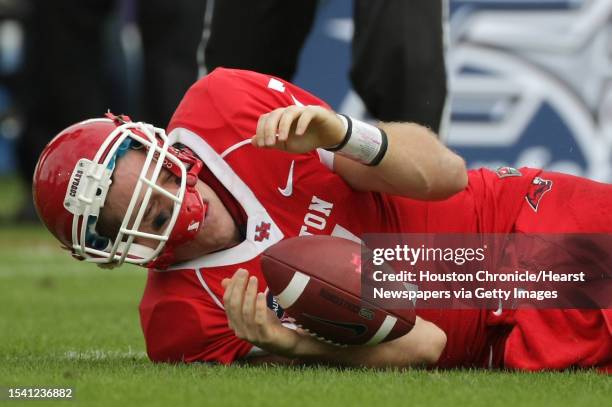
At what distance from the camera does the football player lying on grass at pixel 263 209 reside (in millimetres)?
3012

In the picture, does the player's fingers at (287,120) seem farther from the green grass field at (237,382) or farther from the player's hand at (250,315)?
the green grass field at (237,382)

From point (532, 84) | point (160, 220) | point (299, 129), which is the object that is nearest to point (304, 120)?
point (299, 129)

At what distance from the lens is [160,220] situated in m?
3.05

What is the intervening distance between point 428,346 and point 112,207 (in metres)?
0.81

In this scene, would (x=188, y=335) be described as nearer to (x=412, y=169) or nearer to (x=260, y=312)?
(x=260, y=312)

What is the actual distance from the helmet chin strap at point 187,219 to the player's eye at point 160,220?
29 mm

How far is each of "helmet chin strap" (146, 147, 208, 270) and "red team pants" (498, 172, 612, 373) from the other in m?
0.77

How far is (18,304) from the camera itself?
16.6 feet

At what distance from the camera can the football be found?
2.93 metres

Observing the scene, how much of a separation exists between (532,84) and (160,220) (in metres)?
4.46

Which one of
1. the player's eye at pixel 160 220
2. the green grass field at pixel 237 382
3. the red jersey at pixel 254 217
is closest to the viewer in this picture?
the green grass field at pixel 237 382

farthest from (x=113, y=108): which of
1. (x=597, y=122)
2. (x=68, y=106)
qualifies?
(x=597, y=122)

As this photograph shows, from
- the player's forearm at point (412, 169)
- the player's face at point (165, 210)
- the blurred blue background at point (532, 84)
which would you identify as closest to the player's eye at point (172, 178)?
the player's face at point (165, 210)

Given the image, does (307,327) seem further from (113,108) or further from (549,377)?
(113,108)
